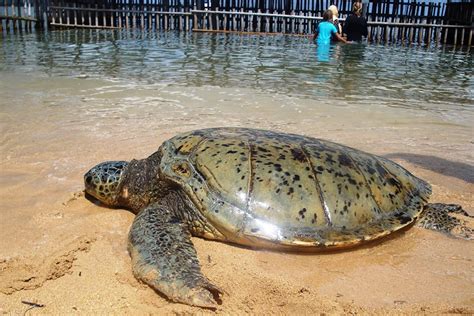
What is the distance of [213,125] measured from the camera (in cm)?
640

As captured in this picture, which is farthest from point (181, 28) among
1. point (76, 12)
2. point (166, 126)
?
point (166, 126)

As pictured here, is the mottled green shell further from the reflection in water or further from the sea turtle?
the reflection in water

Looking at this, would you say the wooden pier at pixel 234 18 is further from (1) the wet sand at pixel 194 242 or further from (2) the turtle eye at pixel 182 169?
(2) the turtle eye at pixel 182 169

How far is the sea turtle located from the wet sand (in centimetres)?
14

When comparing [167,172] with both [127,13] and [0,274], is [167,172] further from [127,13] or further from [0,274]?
[127,13]

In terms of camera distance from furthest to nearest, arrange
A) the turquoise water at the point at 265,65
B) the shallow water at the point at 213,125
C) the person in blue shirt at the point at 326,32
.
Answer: the person in blue shirt at the point at 326,32 → the turquoise water at the point at 265,65 → the shallow water at the point at 213,125

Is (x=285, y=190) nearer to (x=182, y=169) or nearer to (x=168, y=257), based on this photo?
(x=182, y=169)

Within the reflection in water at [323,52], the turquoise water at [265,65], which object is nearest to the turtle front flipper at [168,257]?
the turquoise water at [265,65]

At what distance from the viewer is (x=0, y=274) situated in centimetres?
264

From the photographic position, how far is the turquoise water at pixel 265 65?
982 cm

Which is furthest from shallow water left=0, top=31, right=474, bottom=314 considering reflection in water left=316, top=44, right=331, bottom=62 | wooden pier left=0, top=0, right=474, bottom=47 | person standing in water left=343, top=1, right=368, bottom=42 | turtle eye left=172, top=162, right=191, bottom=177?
wooden pier left=0, top=0, right=474, bottom=47

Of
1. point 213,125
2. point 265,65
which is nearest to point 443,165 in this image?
point 213,125

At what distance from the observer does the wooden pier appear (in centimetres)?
2222

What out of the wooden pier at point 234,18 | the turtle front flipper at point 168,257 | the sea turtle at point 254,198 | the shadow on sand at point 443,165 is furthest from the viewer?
the wooden pier at point 234,18
